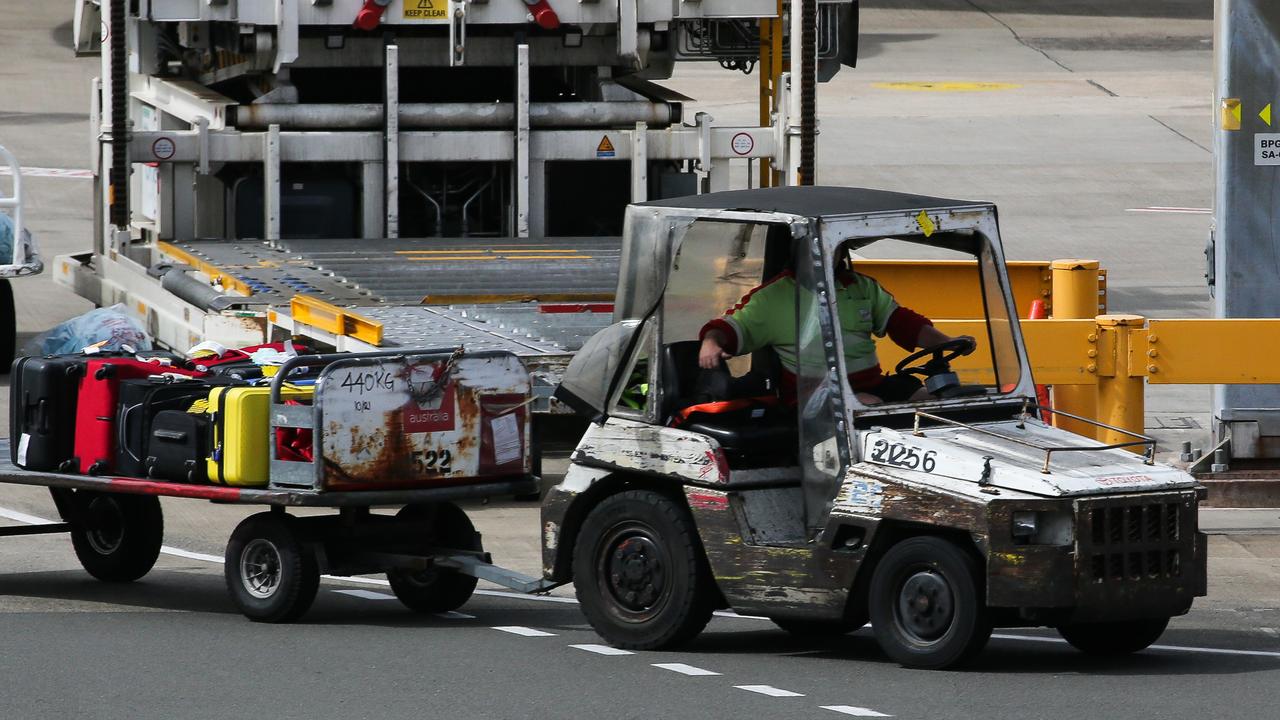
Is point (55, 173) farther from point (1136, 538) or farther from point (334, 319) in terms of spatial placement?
point (1136, 538)

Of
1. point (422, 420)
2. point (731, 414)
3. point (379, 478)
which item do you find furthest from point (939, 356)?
point (379, 478)

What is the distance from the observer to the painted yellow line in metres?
35.4

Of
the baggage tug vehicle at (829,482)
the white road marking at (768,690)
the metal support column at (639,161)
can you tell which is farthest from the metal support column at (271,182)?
the white road marking at (768,690)

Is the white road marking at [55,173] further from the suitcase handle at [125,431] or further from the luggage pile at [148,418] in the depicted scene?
the suitcase handle at [125,431]

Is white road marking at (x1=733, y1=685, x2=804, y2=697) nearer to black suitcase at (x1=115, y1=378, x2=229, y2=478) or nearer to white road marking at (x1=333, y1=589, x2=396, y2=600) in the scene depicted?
white road marking at (x1=333, y1=589, x2=396, y2=600)

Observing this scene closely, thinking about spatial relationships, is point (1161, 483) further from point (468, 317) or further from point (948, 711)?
point (468, 317)

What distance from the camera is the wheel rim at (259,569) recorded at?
923 centimetres

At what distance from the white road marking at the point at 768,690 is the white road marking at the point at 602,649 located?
747 mm

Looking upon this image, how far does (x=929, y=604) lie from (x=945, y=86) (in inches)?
1132

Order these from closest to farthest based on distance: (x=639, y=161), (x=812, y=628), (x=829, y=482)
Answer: (x=829, y=482), (x=812, y=628), (x=639, y=161)

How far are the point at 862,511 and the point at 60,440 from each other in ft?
12.5

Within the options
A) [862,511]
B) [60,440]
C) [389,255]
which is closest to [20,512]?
[60,440]

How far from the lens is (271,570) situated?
9266 mm

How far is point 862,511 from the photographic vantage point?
7945mm
